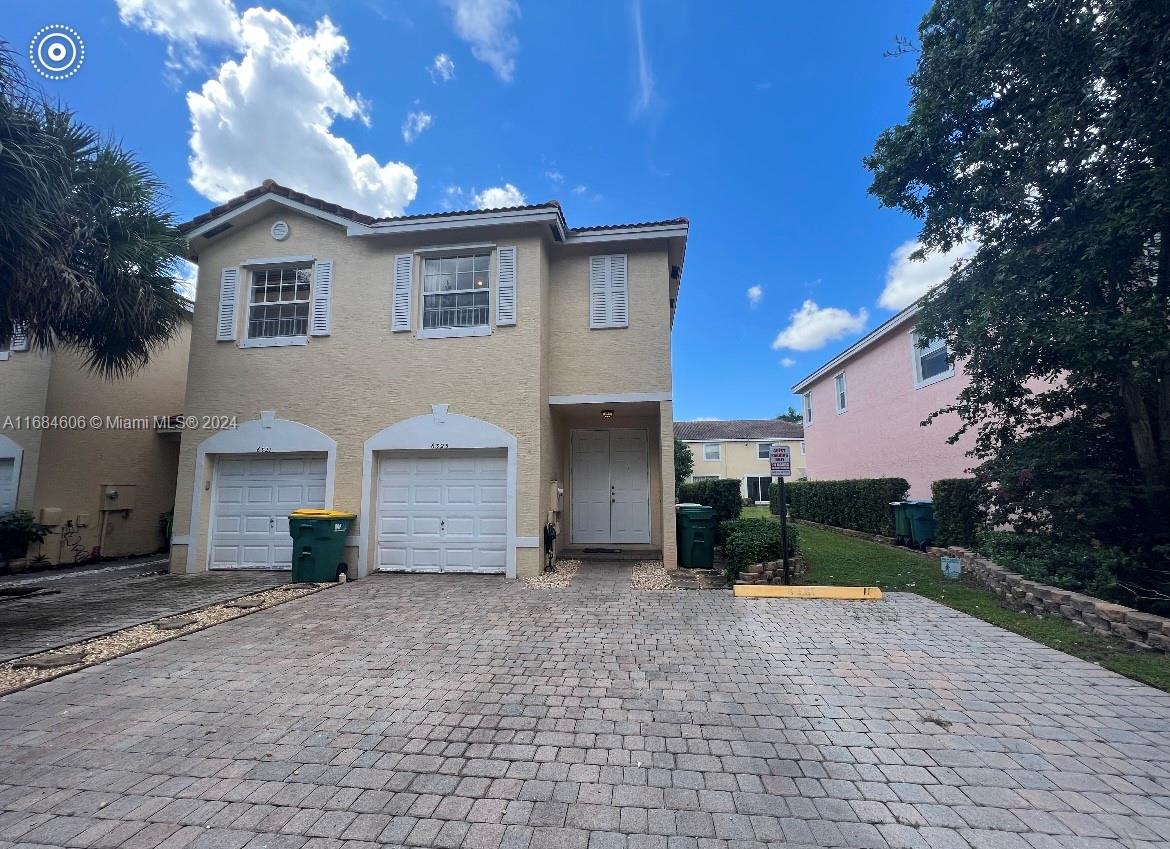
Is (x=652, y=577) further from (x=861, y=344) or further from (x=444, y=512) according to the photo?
(x=861, y=344)

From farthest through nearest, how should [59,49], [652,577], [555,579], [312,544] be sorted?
[652,577], [555,579], [312,544], [59,49]

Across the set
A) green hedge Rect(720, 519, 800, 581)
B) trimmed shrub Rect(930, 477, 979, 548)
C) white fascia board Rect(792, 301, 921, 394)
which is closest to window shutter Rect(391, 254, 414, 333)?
green hedge Rect(720, 519, 800, 581)

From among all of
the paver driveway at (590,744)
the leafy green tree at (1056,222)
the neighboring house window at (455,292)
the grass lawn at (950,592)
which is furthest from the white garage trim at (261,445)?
the leafy green tree at (1056,222)

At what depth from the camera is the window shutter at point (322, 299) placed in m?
9.52

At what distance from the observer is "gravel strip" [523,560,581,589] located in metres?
8.01

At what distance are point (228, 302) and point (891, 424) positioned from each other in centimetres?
1697

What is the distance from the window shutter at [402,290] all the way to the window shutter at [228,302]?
3.21 meters

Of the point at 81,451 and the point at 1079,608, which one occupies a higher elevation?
the point at 81,451

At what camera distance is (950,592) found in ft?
24.5

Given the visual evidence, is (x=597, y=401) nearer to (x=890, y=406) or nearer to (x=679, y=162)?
(x=679, y=162)

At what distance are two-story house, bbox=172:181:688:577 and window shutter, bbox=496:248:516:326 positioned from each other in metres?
0.04

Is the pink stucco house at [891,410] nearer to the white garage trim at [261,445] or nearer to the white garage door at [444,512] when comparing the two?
the white garage door at [444,512]

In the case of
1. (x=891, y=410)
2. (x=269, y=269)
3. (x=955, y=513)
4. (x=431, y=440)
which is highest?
(x=269, y=269)

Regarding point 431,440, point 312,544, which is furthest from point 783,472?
point 312,544
